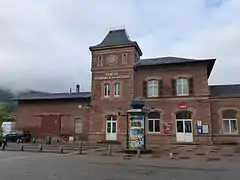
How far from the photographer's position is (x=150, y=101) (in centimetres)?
2784

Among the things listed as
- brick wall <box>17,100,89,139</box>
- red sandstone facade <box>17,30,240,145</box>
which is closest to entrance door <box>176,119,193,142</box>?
red sandstone facade <box>17,30,240,145</box>

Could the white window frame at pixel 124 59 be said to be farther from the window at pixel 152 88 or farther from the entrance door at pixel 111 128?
the entrance door at pixel 111 128

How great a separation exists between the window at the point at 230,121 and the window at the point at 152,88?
6880mm

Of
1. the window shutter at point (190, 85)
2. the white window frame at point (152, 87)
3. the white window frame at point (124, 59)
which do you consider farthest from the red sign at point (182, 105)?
the white window frame at point (124, 59)

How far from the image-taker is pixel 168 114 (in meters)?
27.0

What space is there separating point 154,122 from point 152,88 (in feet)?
11.6

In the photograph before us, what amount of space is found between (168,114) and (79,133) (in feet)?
34.6

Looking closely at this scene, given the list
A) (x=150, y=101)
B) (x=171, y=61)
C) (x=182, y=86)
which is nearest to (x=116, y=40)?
(x=171, y=61)

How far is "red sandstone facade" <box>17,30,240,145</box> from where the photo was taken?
26.0 m

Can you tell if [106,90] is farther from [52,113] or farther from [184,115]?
[184,115]

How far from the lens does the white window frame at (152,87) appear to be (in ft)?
92.2

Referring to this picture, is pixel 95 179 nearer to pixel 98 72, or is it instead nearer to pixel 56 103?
pixel 98 72

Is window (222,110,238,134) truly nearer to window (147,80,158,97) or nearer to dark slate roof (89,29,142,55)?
window (147,80,158,97)

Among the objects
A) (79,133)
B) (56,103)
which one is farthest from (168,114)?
(56,103)
